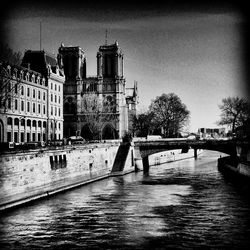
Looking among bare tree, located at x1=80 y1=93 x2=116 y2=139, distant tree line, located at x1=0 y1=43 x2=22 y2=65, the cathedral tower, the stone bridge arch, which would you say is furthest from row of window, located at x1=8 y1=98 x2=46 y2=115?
the cathedral tower

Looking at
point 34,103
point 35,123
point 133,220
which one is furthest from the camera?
point 35,123

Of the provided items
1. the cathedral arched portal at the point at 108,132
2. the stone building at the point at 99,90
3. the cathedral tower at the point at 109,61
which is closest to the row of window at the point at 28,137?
the stone building at the point at 99,90

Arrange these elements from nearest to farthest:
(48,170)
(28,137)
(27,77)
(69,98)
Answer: (48,170) < (27,77) < (28,137) < (69,98)

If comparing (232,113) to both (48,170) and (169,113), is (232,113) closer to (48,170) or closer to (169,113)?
(169,113)

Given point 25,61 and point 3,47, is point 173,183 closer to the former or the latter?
point 3,47

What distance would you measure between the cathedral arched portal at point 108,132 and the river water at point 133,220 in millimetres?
59513

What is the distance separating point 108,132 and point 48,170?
62245 millimetres

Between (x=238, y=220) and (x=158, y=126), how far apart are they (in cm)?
7924

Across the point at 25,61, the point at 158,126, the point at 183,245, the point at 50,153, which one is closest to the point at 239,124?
the point at 158,126

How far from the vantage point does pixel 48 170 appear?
124 ft

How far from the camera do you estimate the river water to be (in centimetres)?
2114

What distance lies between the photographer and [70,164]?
4309 cm

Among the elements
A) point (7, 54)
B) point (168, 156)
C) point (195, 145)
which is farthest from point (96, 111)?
point (7, 54)

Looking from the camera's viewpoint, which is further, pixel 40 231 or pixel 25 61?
pixel 25 61
